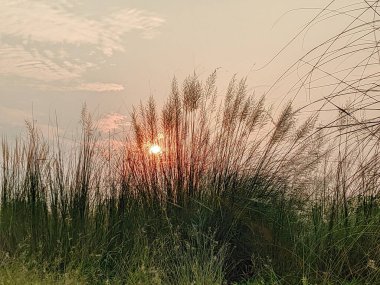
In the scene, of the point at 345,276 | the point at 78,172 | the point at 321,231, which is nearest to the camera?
the point at 345,276

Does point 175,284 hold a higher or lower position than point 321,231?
lower

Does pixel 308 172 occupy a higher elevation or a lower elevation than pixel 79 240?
higher

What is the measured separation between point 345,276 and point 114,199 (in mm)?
2407

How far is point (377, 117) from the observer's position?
11.6 feet

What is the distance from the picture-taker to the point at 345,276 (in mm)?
4262

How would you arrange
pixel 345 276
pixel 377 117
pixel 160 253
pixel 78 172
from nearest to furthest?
pixel 377 117
pixel 345 276
pixel 160 253
pixel 78 172

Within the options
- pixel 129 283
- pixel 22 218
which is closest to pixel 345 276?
pixel 129 283

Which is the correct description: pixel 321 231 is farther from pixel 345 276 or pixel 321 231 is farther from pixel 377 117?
pixel 377 117

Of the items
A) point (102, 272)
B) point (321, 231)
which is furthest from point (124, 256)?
point (321, 231)

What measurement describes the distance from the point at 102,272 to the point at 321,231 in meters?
1.89

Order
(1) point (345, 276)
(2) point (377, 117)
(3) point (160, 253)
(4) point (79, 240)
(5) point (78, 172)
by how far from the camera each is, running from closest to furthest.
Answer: (2) point (377, 117) → (1) point (345, 276) → (3) point (160, 253) → (4) point (79, 240) → (5) point (78, 172)

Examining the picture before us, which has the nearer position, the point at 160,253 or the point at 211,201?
the point at 160,253

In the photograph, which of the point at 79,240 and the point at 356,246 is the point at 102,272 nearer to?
the point at 79,240

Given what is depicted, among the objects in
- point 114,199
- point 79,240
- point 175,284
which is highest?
point 114,199
